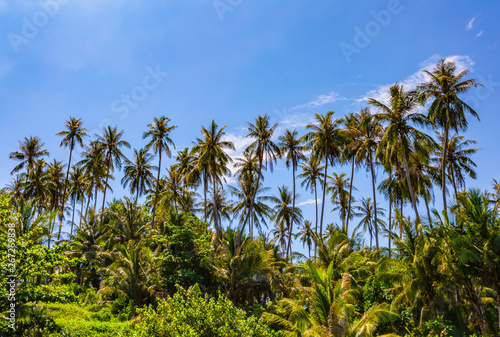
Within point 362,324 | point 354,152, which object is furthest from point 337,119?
point 362,324

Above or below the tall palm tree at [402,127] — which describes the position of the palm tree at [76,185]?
above

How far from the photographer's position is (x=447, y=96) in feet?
92.0

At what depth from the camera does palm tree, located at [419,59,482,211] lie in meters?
27.9

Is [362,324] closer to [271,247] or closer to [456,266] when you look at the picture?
[456,266]

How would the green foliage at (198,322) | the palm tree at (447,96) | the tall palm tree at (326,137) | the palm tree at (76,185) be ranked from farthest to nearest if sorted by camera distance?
the palm tree at (76,185) < the tall palm tree at (326,137) < the palm tree at (447,96) < the green foliage at (198,322)

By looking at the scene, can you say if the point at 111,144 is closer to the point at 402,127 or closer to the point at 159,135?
the point at 159,135

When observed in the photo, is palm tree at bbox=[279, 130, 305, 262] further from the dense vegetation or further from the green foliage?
the green foliage

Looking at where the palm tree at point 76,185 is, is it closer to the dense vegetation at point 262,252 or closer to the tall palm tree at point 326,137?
the dense vegetation at point 262,252

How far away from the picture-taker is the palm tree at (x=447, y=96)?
27.9m

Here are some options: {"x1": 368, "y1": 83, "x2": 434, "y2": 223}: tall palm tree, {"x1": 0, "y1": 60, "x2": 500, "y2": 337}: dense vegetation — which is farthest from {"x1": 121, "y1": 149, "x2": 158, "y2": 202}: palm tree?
{"x1": 368, "y1": 83, "x2": 434, "y2": 223}: tall palm tree

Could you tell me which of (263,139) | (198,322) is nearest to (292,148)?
(263,139)

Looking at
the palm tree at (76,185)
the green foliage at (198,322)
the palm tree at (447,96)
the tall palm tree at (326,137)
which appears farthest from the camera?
the palm tree at (76,185)

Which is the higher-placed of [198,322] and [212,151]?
[212,151]

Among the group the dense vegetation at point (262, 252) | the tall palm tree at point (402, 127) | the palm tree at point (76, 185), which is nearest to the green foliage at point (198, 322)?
the dense vegetation at point (262, 252)
